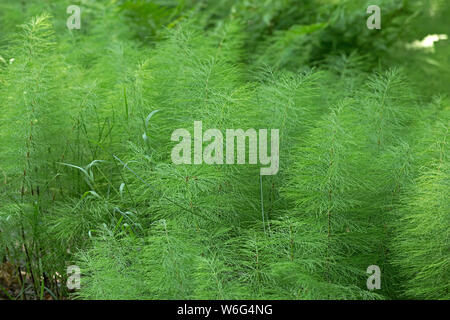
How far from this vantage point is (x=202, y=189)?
1.83 m

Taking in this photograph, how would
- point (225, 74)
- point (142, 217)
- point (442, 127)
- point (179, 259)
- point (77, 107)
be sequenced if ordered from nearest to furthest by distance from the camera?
point (179, 259) < point (442, 127) < point (142, 217) < point (77, 107) < point (225, 74)

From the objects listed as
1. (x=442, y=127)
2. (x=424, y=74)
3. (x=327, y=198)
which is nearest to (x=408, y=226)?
(x=327, y=198)

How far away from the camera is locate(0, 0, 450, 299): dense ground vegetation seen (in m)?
1.72

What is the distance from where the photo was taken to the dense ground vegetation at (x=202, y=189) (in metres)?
1.72

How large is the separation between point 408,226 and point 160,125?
1.13m

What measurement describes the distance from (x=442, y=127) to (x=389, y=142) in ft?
1.08

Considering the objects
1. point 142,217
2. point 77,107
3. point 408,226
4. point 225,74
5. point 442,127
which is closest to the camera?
point 408,226

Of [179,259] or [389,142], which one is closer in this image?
[179,259]

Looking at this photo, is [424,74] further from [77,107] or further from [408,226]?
[77,107]

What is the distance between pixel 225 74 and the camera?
8.38 feet

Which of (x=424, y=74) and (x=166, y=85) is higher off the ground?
(x=424, y=74)

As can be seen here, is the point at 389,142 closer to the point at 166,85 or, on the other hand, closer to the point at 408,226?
the point at 408,226

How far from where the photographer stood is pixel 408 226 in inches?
71.6
